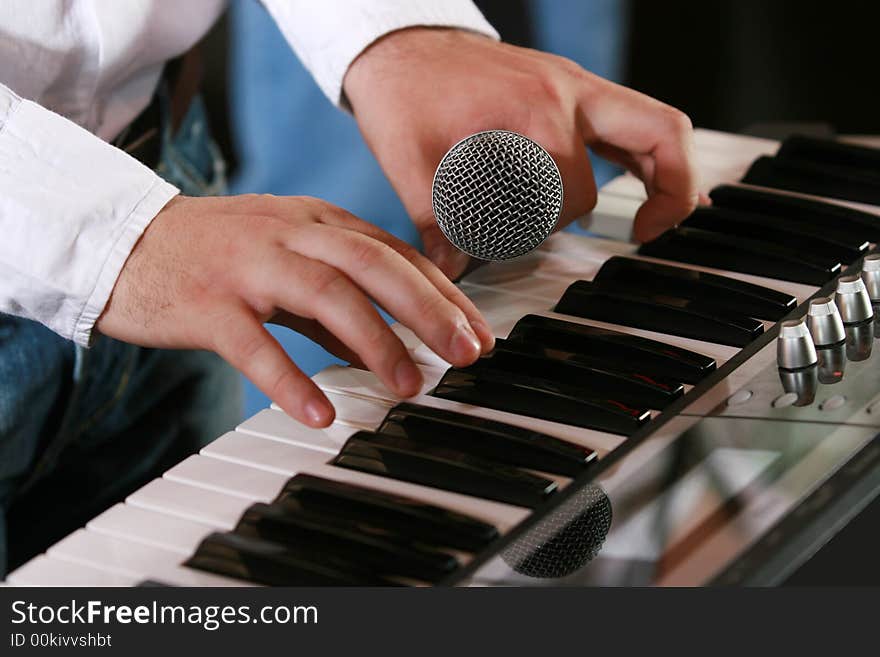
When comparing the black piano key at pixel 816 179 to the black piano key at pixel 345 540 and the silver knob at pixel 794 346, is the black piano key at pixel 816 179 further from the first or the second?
the black piano key at pixel 345 540

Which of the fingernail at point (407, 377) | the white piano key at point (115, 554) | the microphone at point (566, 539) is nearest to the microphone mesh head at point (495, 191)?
the fingernail at point (407, 377)

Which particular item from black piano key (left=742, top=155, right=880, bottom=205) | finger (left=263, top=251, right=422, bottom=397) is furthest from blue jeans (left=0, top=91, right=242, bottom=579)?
black piano key (left=742, top=155, right=880, bottom=205)

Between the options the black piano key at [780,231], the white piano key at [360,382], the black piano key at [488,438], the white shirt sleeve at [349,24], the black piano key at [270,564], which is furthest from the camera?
the white shirt sleeve at [349,24]

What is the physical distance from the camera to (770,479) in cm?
95

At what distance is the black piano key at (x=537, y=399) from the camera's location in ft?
3.26

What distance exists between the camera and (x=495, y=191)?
107 centimetres

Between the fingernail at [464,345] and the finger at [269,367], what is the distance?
0.11m

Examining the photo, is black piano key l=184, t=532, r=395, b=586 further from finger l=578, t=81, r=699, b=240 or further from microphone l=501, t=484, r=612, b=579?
finger l=578, t=81, r=699, b=240

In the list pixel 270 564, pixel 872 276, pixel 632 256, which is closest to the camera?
pixel 270 564

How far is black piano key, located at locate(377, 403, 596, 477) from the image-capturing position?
942 millimetres

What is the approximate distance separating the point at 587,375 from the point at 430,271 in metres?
0.16

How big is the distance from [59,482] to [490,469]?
0.91 meters

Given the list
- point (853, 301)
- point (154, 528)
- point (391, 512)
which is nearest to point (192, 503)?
point (154, 528)

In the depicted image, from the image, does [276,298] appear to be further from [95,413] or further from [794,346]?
[95,413]
